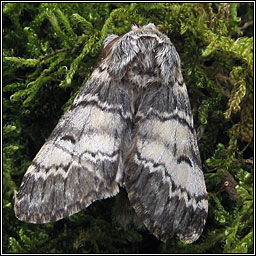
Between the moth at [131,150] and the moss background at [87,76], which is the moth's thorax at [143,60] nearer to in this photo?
the moth at [131,150]

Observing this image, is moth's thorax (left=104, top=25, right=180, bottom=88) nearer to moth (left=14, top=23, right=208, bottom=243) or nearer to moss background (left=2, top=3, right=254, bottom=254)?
moth (left=14, top=23, right=208, bottom=243)

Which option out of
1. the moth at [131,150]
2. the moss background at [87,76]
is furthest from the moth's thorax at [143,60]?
the moss background at [87,76]

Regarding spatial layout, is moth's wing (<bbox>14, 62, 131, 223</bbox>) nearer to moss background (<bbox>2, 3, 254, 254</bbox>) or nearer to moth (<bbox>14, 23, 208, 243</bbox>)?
moth (<bbox>14, 23, 208, 243</bbox>)

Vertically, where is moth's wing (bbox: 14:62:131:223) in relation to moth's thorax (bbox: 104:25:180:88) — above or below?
below

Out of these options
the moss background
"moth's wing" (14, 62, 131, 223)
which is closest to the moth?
"moth's wing" (14, 62, 131, 223)

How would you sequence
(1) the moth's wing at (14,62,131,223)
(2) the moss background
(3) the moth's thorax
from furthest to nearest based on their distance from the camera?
1. (2) the moss background
2. (3) the moth's thorax
3. (1) the moth's wing at (14,62,131,223)

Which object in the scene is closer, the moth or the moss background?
the moth

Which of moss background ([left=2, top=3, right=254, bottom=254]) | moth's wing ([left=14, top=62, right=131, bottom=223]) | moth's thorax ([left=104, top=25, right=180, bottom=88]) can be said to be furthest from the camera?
moss background ([left=2, top=3, right=254, bottom=254])

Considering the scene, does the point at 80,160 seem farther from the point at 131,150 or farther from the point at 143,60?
the point at 143,60
